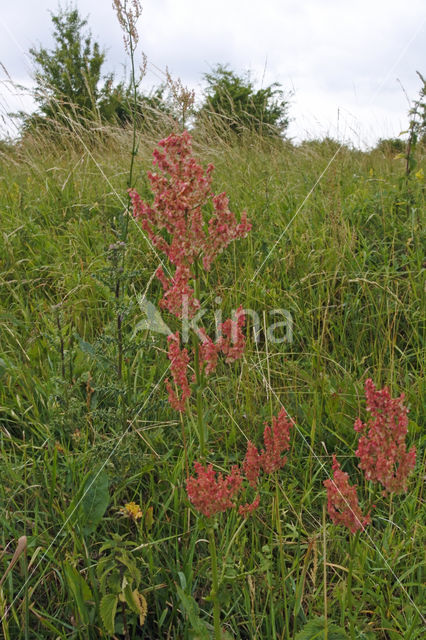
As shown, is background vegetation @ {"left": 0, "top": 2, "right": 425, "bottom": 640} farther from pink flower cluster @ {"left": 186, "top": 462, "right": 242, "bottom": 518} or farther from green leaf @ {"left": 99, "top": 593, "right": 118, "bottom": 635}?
pink flower cluster @ {"left": 186, "top": 462, "right": 242, "bottom": 518}

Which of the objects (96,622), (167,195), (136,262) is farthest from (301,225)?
(96,622)

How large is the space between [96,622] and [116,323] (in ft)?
3.21

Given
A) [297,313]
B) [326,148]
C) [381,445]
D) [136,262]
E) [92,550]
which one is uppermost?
[326,148]

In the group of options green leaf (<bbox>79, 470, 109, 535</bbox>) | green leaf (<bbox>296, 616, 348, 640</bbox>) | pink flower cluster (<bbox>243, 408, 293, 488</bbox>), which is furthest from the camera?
green leaf (<bbox>79, 470, 109, 535</bbox>)

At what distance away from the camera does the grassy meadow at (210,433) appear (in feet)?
4.66

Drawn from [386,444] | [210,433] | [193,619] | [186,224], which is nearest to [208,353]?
[186,224]

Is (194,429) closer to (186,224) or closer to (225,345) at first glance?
(225,345)

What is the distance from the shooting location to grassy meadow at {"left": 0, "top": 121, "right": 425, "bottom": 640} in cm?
142

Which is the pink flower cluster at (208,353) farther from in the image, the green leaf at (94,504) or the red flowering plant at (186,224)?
the green leaf at (94,504)

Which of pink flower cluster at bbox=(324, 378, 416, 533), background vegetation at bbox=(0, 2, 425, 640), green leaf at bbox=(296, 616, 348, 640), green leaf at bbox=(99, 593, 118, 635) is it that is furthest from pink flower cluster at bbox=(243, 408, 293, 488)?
green leaf at bbox=(99, 593, 118, 635)

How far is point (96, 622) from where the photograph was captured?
4.56ft

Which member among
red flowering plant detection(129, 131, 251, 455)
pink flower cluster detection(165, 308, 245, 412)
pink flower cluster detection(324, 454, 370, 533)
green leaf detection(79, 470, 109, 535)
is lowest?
green leaf detection(79, 470, 109, 535)

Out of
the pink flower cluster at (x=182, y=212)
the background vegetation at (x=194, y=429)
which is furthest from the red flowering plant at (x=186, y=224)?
the background vegetation at (x=194, y=429)

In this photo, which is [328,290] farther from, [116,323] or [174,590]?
[174,590]
